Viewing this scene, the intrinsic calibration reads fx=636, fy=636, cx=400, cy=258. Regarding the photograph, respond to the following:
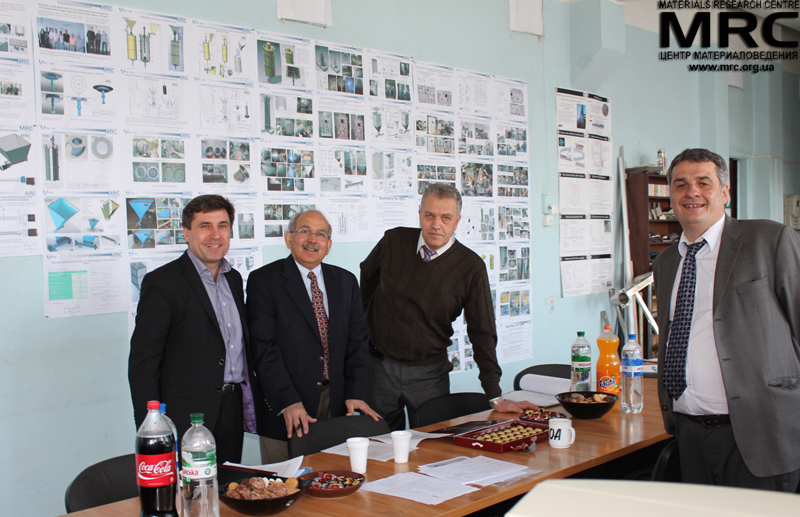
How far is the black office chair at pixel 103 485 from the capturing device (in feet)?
5.92

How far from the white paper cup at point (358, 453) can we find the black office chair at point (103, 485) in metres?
0.68

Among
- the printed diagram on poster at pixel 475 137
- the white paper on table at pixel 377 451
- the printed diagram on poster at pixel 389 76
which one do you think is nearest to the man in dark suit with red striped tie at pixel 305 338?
the white paper on table at pixel 377 451

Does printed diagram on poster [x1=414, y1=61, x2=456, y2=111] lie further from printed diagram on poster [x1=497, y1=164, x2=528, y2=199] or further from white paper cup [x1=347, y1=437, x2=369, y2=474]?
white paper cup [x1=347, y1=437, x2=369, y2=474]

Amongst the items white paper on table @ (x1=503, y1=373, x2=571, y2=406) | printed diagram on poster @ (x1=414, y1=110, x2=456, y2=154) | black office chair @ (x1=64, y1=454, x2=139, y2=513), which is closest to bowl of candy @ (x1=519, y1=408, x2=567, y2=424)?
white paper on table @ (x1=503, y1=373, x2=571, y2=406)

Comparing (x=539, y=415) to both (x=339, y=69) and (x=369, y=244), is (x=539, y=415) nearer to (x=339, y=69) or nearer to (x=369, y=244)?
(x=369, y=244)

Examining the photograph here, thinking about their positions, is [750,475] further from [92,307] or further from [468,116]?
[468,116]

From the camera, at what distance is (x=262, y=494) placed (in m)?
1.64

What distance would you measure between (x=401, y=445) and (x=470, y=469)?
0.75 ft

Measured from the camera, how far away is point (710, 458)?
216 cm

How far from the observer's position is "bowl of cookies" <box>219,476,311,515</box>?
62.6 inches

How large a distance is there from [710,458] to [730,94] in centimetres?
703

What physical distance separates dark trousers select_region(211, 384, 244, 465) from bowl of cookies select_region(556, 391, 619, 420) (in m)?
1.35

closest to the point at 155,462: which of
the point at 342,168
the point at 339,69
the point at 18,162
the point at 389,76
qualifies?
the point at 18,162

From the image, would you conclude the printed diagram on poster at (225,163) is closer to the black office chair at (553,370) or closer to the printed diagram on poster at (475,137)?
the printed diagram on poster at (475,137)
